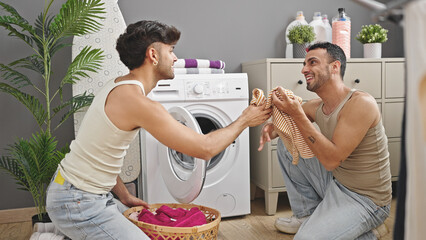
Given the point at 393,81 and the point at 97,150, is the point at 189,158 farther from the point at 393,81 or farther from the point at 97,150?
the point at 393,81

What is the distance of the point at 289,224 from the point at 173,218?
3.00ft

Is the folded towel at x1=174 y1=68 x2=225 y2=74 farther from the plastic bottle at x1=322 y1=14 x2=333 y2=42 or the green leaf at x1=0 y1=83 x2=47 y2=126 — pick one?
the plastic bottle at x1=322 y1=14 x2=333 y2=42

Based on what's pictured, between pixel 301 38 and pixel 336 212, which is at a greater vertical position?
pixel 301 38

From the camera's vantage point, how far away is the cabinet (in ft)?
9.99

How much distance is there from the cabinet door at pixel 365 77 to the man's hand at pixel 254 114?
1306mm

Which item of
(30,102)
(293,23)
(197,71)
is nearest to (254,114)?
(197,71)

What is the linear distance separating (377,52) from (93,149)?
247cm

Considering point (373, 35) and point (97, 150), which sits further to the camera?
point (373, 35)

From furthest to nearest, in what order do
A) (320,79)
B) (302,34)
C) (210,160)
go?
(302,34)
(210,160)
(320,79)

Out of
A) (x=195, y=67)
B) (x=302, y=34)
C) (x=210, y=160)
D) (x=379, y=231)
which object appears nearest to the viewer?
(x=379, y=231)

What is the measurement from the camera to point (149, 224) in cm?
185

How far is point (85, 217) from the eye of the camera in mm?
1700

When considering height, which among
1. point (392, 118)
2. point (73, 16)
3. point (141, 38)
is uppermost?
point (73, 16)

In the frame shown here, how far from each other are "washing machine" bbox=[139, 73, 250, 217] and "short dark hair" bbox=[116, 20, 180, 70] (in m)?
0.86
